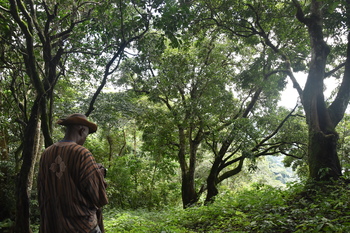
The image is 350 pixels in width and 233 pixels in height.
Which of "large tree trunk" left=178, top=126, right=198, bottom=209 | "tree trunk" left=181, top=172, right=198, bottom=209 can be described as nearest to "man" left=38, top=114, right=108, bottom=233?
"large tree trunk" left=178, top=126, right=198, bottom=209

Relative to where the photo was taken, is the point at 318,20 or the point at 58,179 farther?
the point at 318,20

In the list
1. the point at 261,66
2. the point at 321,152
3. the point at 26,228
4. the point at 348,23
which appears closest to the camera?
the point at 26,228

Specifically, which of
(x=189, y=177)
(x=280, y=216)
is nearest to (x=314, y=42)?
(x=280, y=216)

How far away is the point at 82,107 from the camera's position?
7609 millimetres

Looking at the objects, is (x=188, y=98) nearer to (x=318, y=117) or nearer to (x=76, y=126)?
(x=318, y=117)

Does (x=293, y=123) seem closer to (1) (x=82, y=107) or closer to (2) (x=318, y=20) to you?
(2) (x=318, y=20)

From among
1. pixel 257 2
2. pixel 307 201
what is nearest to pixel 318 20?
pixel 257 2

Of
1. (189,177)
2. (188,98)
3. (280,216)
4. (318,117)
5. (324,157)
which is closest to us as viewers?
(280,216)

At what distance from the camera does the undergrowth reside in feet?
12.5

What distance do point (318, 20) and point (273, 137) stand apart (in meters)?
5.91

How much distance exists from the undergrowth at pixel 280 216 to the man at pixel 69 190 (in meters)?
2.67

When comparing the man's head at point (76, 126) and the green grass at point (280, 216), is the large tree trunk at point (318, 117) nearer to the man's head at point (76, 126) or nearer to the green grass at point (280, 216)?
the green grass at point (280, 216)

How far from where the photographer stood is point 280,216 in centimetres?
445

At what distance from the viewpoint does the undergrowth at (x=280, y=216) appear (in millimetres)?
3818
